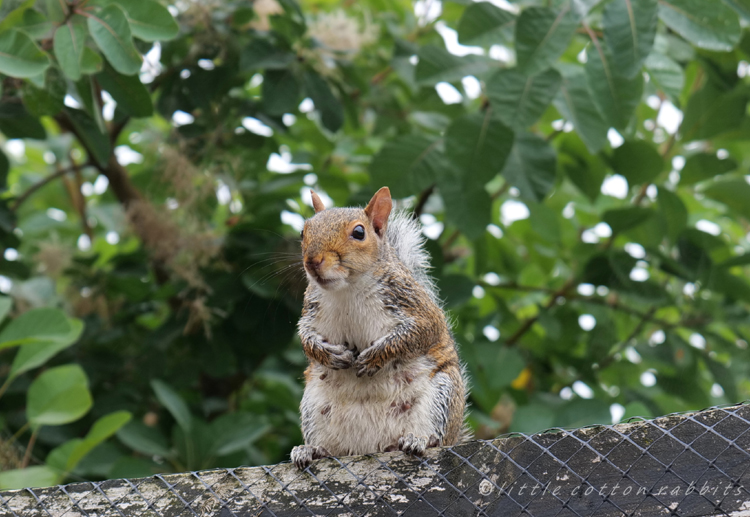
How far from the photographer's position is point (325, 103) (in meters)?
3.54

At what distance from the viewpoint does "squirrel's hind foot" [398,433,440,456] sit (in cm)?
191

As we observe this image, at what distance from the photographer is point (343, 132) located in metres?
4.67

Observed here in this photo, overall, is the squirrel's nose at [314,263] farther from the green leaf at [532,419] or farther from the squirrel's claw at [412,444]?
the green leaf at [532,419]

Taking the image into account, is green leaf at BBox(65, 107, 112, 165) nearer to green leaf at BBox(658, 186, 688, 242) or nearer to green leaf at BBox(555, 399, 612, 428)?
green leaf at BBox(555, 399, 612, 428)

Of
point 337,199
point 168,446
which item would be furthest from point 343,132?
point 168,446

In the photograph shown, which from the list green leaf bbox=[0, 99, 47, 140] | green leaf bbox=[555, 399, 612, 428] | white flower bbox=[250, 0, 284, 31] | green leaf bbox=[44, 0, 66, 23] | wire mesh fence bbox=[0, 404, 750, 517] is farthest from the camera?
white flower bbox=[250, 0, 284, 31]

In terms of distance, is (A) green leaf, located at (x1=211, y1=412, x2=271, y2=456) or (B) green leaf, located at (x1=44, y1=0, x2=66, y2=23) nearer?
(B) green leaf, located at (x1=44, y1=0, x2=66, y2=23)

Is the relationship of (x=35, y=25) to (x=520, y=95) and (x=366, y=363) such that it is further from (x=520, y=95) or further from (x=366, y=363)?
(x=520, y=95)

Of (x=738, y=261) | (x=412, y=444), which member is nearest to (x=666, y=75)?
(x=738, y=261)

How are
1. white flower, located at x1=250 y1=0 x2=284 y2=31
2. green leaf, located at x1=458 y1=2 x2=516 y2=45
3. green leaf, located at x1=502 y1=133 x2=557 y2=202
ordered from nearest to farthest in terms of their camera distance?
green leaf, located at x1=458 y1=2 x2=516 y2=45 → green leaf, located at x1=502 y1=133 x2=557 y2=202 → white flower, located at x1=250 y1=0 x2=284 y2=31

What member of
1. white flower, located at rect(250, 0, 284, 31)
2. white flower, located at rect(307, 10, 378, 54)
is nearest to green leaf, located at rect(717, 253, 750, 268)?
white flower, located at rect(307, 10, 378, 54)

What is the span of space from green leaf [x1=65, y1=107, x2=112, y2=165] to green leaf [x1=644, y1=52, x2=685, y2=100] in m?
2.26

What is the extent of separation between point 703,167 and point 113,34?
2686mm

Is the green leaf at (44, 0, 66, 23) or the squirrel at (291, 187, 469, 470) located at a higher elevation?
the green leaf at (44, 0, 66, 23)
